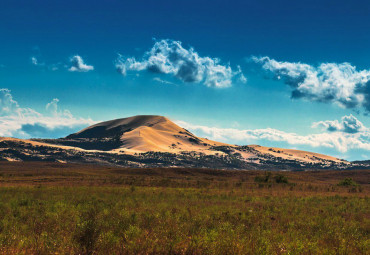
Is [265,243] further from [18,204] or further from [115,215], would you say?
[18,204]

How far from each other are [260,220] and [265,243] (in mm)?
7927

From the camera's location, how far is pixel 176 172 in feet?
297

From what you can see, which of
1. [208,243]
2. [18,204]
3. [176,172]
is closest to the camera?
[208,243]

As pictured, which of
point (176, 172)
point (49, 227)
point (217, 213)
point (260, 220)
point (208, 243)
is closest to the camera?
point (208, 243)

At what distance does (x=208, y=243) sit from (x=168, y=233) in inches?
110

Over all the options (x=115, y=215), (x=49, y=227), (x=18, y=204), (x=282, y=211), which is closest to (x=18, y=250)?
(x=49, y=227)

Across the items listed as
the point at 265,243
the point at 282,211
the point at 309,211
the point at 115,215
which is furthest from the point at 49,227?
the point at 309,211

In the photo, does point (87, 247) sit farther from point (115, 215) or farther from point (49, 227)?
point (115, 215)

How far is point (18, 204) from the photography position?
22.9 metres

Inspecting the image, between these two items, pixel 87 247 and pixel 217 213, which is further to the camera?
pixel 217 213

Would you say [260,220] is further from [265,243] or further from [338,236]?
[265,243]

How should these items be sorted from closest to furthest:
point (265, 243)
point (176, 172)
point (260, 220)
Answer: point (265, 243) < point (260, 220) < point (176, 172)

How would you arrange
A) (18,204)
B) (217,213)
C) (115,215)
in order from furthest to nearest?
(18,204), (217,213), (115,215)

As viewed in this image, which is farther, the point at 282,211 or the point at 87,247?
the point at 282,211
